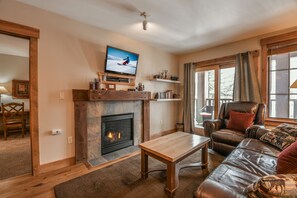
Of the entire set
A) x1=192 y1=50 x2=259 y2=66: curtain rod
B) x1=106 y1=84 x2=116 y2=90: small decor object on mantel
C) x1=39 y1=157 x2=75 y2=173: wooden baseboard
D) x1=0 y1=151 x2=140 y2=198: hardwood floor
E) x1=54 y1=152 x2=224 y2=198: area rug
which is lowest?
x1=0 y1=151 x2=140 y2=198: hardwood floor

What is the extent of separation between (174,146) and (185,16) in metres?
2.05

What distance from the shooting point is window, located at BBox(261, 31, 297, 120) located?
2832 mm

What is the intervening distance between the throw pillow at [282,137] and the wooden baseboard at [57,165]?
3027 millimetres

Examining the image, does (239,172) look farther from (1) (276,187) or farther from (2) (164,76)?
(2) (164,76)

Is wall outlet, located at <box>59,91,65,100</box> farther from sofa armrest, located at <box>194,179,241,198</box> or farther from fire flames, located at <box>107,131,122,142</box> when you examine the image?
sofa armrest, located at <box>194,179,241,198</box>

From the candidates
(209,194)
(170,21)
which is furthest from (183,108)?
(209,194)

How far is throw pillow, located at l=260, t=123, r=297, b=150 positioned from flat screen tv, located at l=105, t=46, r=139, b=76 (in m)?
2.59

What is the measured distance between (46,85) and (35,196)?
1.47 meters

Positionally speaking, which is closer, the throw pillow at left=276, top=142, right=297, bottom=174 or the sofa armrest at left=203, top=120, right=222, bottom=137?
the throw pillow at left=276, top=142, right=297, bottom=174

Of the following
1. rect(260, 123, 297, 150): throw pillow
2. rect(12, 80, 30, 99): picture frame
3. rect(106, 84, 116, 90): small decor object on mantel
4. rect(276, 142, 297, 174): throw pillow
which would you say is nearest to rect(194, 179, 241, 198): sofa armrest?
rect(276, 142, 297, 174): throw pillow

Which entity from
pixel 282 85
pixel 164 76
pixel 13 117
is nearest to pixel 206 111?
pixel 164 76

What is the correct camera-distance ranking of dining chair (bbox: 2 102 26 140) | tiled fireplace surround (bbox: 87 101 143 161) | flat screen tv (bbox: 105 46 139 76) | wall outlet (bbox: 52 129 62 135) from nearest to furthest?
1. wall outlet (bbox: 52 129 62 135)
2. tiled fireplace surround (bbox: 87 101 143 161)
3. flat screen tv (bbox: 105 46 139 76)
4. dining chair (bbox: 2 102 26 140)

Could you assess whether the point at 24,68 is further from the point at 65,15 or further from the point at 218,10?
the point at 218,10

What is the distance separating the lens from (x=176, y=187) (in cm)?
173
